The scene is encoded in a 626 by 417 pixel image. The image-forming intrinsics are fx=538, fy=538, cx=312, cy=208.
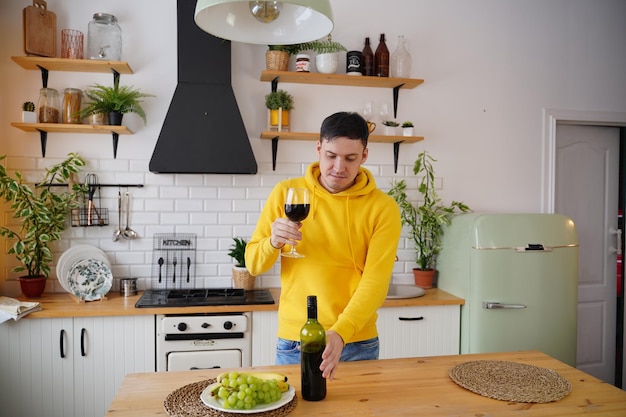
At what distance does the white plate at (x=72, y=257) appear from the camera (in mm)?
3244

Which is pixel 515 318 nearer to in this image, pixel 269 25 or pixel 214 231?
pixel 214 231

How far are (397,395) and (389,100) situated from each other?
8.85 ft

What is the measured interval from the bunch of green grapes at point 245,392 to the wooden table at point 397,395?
3.1 inches

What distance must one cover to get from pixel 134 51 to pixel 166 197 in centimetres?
98

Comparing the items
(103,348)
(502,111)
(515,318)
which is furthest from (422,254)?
(103,348)

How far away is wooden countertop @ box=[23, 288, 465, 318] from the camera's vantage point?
2926 millimetres

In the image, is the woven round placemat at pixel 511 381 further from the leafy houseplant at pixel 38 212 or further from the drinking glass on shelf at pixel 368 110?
the leafy houseplant at pixel 38 212

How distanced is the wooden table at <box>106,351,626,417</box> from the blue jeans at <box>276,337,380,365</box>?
16cm

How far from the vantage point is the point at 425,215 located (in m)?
3.71

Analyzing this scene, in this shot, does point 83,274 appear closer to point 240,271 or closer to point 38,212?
point 38,212

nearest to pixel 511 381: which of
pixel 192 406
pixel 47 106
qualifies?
pixel 192 406

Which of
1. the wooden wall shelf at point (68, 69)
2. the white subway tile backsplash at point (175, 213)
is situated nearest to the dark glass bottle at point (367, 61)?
the white subway tile backsplash at point (175, 213)

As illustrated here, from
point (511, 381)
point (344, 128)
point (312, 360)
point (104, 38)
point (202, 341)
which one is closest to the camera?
point (312, 360)

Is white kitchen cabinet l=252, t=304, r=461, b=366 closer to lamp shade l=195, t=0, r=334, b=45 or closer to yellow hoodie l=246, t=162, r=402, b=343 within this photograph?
yellow hoodie l=246, t=162, r=402, b=343
